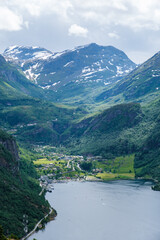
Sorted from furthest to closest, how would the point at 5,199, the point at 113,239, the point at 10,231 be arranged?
the point at 5,199 → the point at 113,239 → the point at 10,231

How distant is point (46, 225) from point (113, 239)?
35142 mm

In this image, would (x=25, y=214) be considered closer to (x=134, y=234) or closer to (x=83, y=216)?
(x=83, y=216)

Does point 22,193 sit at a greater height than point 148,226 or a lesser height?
greater

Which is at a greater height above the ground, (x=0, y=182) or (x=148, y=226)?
(x=0, y=182)

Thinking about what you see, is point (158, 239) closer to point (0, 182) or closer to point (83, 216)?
point (83, 216)

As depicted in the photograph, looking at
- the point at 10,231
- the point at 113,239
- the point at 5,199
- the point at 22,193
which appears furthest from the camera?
the point at 22,193

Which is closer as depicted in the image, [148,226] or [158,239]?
[158,239]

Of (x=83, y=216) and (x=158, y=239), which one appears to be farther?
(x=83, y=216)

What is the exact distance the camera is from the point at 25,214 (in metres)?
176

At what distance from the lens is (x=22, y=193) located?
194m

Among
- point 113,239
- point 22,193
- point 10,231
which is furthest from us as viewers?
point 22,193

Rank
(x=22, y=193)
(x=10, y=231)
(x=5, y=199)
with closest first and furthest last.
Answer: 1. (x=10, y=231)
2. (x=5, y=199)
3. (x=22, y=193)

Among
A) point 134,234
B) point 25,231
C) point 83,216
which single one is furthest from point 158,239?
point 25,231

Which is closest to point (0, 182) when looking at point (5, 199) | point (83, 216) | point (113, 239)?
point (5, 199)
